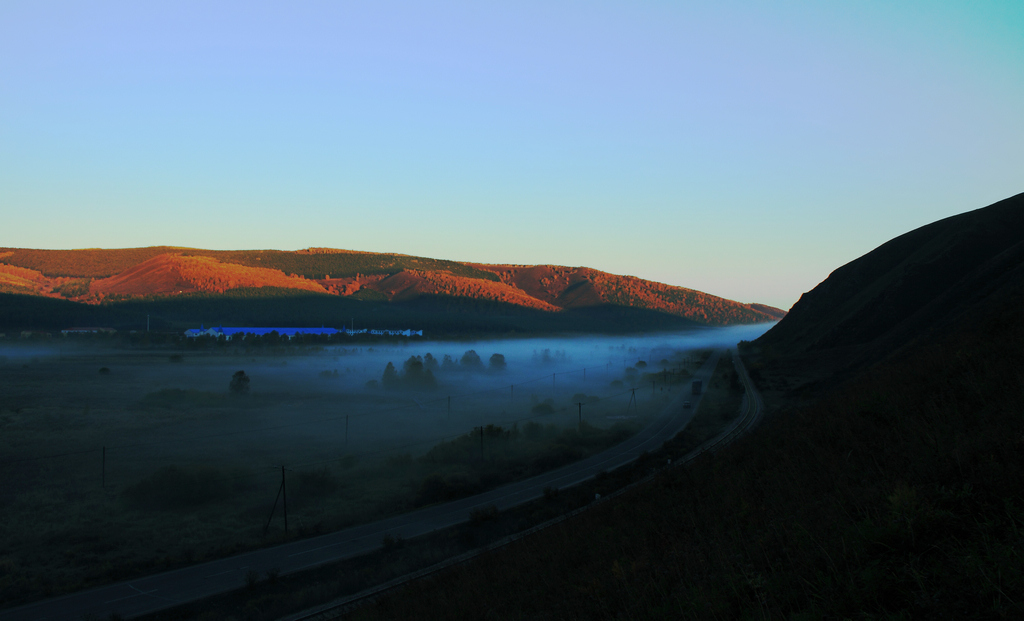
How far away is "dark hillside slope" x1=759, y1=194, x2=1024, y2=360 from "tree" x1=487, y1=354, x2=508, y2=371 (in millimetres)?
57654

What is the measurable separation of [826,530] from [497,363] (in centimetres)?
12442

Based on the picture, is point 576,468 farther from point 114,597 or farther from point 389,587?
point 114,597

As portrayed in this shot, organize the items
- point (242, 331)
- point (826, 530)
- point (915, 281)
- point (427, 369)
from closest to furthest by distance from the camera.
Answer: point (826, 530)
point (915, 281)
point (427, 369)
point (242, 331)

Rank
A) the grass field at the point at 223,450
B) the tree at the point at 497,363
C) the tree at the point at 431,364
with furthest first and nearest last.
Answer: the tree at the point at 497,363
the tree at the point at 431,364
the grass field at the point at 223,450

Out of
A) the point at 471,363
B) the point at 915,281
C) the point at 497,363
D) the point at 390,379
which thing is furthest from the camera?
the point at 497,363

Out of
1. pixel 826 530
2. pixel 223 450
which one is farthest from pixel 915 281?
pixel 826 530

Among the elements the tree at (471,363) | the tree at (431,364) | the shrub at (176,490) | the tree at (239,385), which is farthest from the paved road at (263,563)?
the tree at (471,363)

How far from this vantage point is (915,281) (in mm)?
76812

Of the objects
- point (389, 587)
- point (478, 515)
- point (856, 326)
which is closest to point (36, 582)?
point (389, 587)

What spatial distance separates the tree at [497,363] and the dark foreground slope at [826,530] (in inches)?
4382

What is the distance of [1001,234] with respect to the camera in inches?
3039

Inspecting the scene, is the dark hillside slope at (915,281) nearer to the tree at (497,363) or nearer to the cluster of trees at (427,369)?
the tree at (497,363)

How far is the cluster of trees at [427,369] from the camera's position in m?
103

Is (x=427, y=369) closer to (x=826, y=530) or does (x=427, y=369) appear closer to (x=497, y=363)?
(x=497, y=363)
